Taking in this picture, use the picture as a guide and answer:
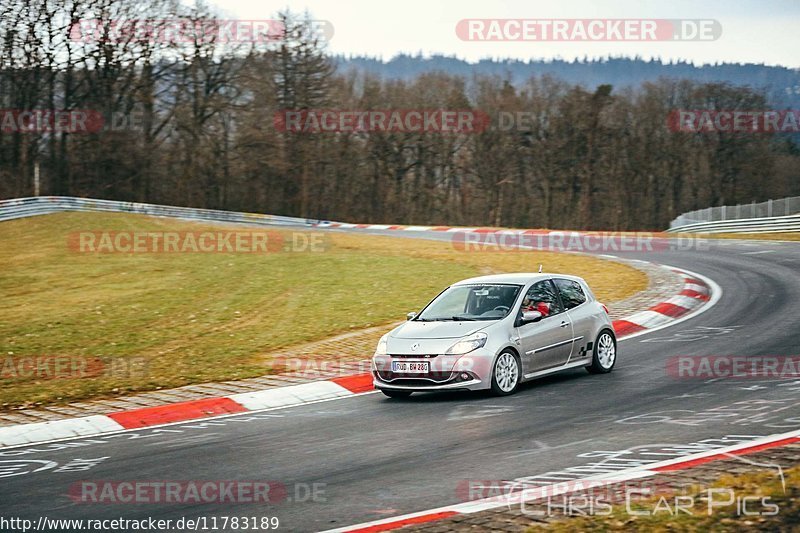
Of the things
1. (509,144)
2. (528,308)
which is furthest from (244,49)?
(528,308)

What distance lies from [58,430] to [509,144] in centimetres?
6582

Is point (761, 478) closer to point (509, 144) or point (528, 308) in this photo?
point (528, 308)

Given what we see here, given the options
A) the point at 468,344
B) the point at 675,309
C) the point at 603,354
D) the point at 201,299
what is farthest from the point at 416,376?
the point at 201,299

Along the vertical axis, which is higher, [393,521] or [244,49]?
[244,49]

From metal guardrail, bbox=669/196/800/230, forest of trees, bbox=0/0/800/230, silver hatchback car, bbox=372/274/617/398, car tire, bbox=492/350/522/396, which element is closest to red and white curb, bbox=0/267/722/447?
silver hatchback car, bbox=372/274/617/398

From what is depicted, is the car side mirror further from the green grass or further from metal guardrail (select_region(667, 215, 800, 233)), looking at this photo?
metal guardrail (select_region(667, 215, 800, 233))

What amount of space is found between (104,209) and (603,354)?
1563 inches

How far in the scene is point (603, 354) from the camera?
1304 cm

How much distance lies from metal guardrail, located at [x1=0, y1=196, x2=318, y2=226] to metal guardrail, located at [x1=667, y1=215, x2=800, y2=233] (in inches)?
888

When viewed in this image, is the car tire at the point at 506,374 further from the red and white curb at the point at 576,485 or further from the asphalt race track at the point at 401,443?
the red and white curb at the point at 576,485

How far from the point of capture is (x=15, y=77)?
55750 millimetres

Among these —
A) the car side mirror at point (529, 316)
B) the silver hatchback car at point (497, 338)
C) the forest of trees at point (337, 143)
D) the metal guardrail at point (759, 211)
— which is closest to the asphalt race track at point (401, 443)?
the silver hatchback car at point (497, 338)

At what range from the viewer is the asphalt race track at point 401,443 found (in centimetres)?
714

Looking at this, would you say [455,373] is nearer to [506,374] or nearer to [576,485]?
[506,374]
